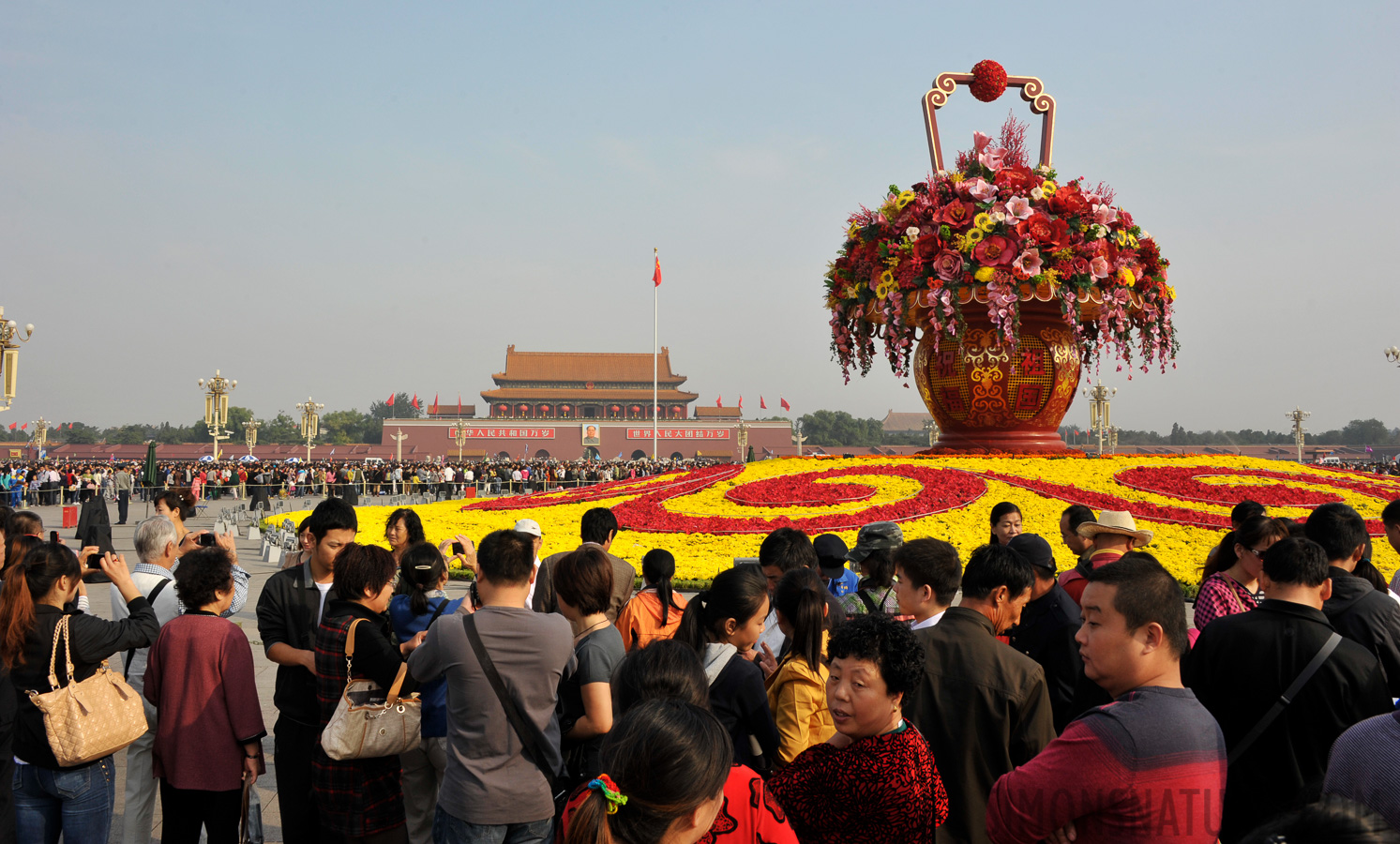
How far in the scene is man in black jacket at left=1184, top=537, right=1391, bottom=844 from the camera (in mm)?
2246

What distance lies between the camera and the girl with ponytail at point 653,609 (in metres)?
3.27

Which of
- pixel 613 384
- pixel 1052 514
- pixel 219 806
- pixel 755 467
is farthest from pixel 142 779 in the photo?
pixel 613 384

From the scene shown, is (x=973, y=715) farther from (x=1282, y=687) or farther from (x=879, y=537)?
(x=879, y=537)

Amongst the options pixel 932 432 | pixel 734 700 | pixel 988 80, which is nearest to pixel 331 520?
pixel 734 700

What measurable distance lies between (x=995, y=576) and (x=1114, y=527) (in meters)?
1.57

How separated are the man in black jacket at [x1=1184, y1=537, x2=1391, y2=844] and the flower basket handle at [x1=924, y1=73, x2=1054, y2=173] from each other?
908 cm

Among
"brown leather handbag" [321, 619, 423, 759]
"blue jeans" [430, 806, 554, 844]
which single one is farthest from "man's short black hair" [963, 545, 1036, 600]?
"brown leather handbag" [321, 619, 423, 759]

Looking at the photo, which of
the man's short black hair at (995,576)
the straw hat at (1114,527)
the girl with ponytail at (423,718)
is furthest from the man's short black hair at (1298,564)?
the girl with ponytail at (423,718)

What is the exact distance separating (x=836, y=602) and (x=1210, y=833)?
63.2 inches

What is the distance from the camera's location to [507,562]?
2486 mm

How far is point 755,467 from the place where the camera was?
11.6 meters

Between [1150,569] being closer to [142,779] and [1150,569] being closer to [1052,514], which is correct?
[142,779]

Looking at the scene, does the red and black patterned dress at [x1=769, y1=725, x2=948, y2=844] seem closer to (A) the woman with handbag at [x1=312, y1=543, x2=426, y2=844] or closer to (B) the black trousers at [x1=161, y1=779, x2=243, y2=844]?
(A) the woman with handbag at [x1=312, y1=543, x2=426, y2=844]

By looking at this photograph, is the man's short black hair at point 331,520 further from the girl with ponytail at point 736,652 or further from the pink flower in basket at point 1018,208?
the pink flower in basket at point 1018,208
